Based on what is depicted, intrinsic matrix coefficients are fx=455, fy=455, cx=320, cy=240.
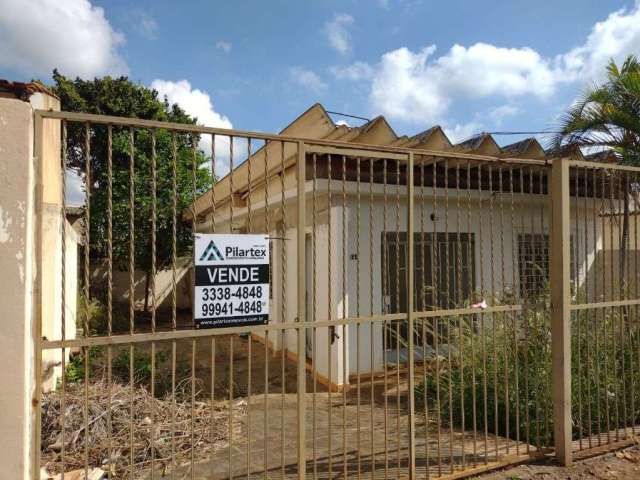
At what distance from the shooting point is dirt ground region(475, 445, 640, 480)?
3576mm

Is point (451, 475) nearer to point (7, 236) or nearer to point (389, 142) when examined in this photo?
point (7, 236)

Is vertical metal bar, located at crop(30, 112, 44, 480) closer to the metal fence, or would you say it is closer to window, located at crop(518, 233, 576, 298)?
the metal fence

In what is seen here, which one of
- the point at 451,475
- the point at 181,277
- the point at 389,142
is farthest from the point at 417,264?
the point at 181,277

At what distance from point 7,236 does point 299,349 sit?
170cm

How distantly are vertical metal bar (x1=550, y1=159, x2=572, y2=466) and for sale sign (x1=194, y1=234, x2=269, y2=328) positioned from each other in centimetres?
258

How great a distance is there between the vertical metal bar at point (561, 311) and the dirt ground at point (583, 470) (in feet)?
0.39

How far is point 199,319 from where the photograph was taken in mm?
2627

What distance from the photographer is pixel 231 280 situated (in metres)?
2.71

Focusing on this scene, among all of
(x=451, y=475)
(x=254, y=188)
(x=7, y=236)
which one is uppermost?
(x=254, y=188)

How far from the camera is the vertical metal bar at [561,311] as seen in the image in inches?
148

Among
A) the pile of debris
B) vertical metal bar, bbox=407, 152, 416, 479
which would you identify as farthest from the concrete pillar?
vertical metal bar, bbox=407, 152, 416, 479

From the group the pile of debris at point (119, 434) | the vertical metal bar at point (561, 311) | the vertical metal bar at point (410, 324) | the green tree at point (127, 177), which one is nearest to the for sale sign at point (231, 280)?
the vertical metal bar at point (410, 324)

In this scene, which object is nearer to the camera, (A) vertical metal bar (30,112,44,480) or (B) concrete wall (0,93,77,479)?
(B) concrete wall (0,93,77,479)

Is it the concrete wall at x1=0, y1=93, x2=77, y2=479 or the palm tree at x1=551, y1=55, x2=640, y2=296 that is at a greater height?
the palm tree at x1=551, y1=55, x2=640, y2=296
